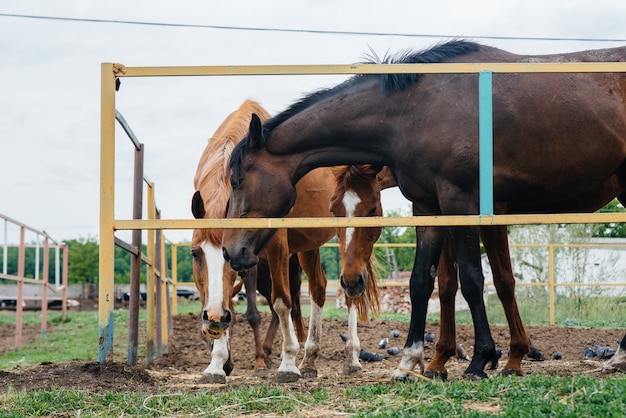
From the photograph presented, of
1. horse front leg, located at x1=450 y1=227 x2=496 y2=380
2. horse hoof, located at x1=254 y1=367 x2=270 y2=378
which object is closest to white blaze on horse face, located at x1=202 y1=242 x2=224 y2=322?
horse hoof, located at x1=254 y1=367 x2=270 y2=378

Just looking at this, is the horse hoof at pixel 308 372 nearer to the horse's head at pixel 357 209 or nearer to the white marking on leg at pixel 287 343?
the white marking on leg at pixel 287 343

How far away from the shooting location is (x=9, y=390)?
4.11m

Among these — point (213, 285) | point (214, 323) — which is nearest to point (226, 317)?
point (214, 323)

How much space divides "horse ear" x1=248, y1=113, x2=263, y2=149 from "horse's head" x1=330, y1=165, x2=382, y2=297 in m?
1.05

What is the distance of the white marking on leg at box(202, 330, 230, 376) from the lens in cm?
629

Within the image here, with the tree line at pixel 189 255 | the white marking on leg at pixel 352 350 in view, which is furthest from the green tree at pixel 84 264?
the white marking on leg at pixel 352 350

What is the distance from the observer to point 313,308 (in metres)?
7.45

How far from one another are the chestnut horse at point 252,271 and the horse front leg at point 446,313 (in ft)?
4.01

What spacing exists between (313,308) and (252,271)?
2.29 ft

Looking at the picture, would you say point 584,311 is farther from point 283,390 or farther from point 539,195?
point 283,390

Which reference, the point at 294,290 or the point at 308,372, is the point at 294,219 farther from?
the point at 294,290

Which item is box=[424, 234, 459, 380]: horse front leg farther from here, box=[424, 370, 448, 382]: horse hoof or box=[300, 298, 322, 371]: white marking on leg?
box=[300, 298, 322, 371]: white marking on leg

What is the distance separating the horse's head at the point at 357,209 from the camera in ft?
18.7

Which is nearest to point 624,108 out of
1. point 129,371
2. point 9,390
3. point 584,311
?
point 129,371
